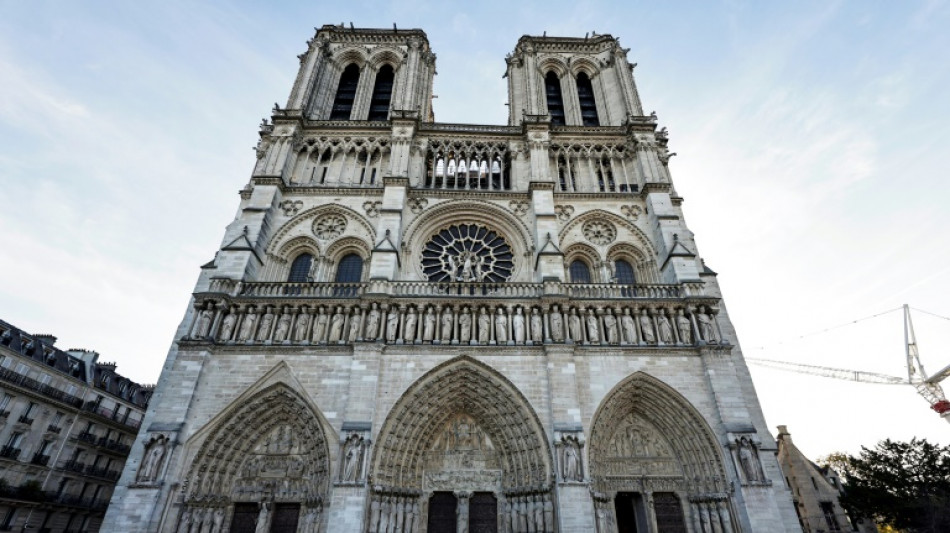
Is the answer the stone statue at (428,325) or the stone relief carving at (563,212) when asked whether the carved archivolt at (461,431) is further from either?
the stone relief carving at (563,212)

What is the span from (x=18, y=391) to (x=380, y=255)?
46.8 feet

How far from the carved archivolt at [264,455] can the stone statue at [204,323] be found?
7.54 feet

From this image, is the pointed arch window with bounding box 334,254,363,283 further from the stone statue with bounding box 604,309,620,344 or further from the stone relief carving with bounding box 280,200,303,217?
the stone statue with bounding box 604,309,620,344

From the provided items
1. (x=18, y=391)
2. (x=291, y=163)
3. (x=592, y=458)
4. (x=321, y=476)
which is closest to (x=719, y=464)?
(x=592, y=458)

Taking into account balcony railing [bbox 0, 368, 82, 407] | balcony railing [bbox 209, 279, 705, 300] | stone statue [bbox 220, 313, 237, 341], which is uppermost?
balcony railing [bbox 209, 279, 705, 300]

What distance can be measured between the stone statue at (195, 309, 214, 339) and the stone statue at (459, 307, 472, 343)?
7105mm

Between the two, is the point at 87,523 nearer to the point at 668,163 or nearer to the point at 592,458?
the point at 592,458

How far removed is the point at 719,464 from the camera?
1177cm

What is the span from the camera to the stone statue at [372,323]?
12843mm

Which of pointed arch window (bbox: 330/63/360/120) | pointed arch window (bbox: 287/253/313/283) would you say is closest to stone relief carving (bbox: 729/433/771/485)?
pointed arch window (bbox: 287/253/313/283)

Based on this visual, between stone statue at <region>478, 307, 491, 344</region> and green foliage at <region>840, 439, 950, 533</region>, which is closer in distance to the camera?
stone statue at <region>478, 307, 491, 344</region>

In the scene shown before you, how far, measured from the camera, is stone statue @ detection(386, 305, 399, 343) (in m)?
13.0

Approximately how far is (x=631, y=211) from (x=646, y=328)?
5329mm

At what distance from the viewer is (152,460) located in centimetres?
1102
